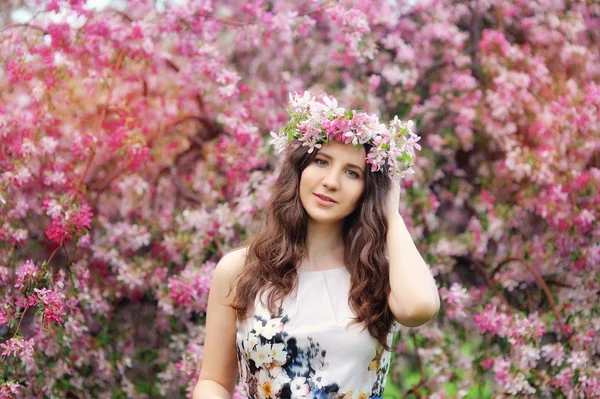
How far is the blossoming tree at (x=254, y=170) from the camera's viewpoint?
3.31 metres

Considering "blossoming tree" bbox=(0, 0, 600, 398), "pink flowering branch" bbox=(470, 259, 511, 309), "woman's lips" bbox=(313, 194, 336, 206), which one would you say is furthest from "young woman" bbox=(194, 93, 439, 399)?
"pink flowering branch" bbox=(470, 259, 511, 309)

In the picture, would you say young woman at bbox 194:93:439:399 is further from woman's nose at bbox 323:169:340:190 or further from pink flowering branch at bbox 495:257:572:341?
pink flowering branch at bbox 495:257:572:341

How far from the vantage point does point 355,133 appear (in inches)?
86.7

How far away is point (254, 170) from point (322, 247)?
1.50 metres

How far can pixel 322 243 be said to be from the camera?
7.55ft

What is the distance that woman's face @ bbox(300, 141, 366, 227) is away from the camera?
7.19ft

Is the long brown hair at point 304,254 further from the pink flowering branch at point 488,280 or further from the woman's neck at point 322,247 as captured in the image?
the pink flowering branch at point 488,280

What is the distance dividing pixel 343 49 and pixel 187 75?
2.59 ft

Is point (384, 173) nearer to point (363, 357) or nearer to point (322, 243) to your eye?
point (322, 243)

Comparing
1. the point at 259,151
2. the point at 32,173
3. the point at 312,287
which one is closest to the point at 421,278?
the point at 312,287

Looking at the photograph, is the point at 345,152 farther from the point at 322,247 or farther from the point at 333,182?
the point at 322,247

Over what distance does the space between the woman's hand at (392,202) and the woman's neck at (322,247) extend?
6.1 inches

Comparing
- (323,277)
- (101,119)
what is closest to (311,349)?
(323,277)

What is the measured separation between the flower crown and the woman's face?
1.0 inches
